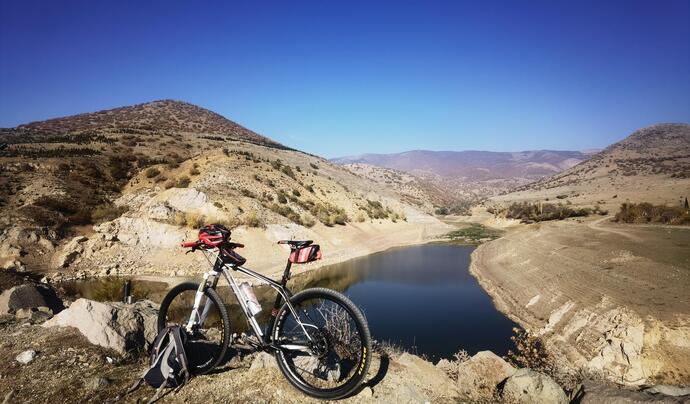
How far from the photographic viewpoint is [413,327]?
1448 centimetres

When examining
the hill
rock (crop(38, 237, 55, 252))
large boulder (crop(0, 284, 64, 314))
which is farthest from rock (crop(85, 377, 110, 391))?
the hill

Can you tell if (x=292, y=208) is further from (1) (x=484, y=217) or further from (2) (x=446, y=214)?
(2) (x=446, y=214)

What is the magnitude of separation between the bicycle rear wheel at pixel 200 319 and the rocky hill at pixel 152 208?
1658 cm

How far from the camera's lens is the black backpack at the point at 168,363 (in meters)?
3.94

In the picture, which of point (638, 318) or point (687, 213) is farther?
point (687, 213)

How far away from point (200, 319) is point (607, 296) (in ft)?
47.0

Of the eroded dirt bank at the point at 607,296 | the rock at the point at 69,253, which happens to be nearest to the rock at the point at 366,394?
the eroded dirt bank at the point at 607,296

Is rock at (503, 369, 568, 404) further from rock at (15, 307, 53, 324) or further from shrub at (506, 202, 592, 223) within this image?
shrub at (506, 202, 592, 223)

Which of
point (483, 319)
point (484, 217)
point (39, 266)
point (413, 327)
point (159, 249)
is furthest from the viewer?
point (484, 217)

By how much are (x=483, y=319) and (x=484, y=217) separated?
1740 inches

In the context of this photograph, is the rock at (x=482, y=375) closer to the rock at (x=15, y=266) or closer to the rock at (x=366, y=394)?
the rock at (x=366, y=394)

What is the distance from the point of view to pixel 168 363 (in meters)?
4.04

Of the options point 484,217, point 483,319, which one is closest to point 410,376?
point 483,319

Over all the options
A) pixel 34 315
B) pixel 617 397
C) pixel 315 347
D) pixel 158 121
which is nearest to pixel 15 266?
pixel 34 315
